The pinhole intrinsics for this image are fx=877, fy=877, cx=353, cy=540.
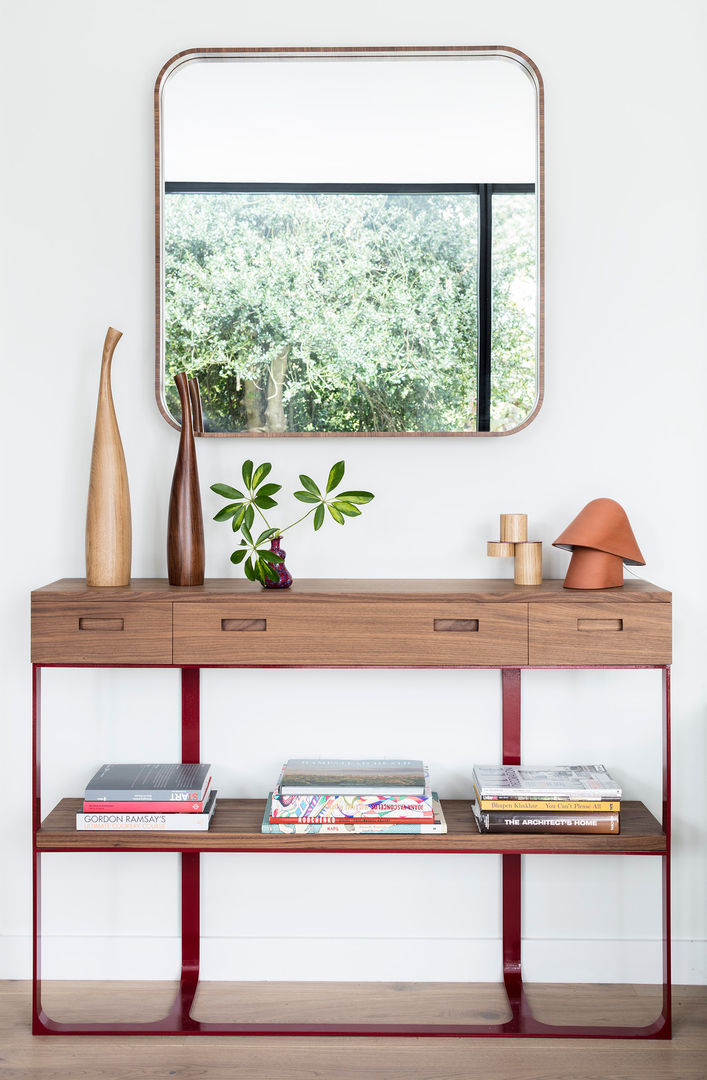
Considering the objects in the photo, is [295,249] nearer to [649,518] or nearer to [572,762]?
[649,518]

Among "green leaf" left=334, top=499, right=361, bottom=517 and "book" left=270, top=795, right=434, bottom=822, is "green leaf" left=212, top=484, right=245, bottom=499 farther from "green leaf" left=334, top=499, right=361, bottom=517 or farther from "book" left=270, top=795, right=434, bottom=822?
"book" left=270, top=795, right=434, bottom=822

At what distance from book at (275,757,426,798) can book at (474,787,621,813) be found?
0.16 metres

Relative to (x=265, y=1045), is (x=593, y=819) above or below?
above

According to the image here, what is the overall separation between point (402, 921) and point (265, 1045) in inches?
17.4

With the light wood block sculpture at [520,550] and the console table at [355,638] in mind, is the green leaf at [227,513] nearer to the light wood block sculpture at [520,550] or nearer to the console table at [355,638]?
the console table at [355,638]

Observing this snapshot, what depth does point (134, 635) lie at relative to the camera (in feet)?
6.07

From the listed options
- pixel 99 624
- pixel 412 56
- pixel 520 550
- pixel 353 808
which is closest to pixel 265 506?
pixel 99 624

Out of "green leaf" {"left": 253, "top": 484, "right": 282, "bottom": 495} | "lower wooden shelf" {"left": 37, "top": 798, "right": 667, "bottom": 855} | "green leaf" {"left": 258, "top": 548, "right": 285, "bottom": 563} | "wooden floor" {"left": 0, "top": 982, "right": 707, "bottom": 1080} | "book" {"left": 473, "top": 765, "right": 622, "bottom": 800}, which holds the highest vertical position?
"green leaf" {"left": 253, "top": 484, "right": 282, "bottom": 495}

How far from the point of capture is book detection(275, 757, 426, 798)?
1903 millimetres

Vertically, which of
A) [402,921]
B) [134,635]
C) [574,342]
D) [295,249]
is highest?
[295,249]

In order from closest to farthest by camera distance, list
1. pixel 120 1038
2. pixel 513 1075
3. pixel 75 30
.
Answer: pixel 513 1075 < pixel 120 1038 < pixel 75 30

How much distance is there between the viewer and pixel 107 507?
6.40 feet

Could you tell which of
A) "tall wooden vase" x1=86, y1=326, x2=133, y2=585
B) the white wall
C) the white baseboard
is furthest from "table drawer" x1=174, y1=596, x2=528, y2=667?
the white baseboard

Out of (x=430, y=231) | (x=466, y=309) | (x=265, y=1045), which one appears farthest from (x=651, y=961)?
(x=430, y=231)
